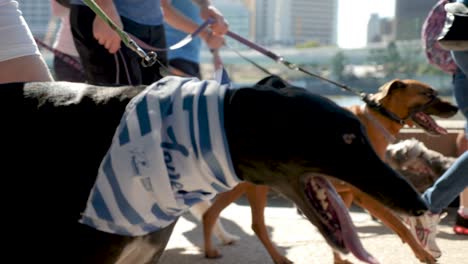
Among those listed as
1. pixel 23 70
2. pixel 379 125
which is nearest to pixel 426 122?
pixel 379 125

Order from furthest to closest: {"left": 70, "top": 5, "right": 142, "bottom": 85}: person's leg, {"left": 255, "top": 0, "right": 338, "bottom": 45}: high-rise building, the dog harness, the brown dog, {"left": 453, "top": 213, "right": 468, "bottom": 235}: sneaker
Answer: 1. {"left": 255, "top": 0, "right": 338, "bottom": 45}: high-rise building
2. {"left": 453, "top": 213, "right": 468, "bottom": 235}: sneaker
3. the brown dog
4. {"left": 70, "top": 5, "right": 142, "bottom": 85}: person's leg
5. the dog harness

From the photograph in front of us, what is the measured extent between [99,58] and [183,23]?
1.23 meters

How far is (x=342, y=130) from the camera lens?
1791mm

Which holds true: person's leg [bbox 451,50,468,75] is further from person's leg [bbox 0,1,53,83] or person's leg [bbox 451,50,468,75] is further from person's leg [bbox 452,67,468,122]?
person's leg [bbox 0,1,53,83]

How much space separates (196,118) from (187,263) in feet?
8.33

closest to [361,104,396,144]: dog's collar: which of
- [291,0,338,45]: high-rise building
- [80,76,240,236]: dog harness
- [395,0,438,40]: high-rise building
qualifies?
[80,76,240,236]: dog harness

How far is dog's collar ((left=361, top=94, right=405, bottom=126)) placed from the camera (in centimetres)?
486

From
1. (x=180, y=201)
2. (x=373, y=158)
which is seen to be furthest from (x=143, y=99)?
(x=373, y=158)

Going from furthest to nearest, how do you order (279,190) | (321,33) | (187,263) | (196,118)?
(321,33)
(187,263)
(279,190)
(196,118)

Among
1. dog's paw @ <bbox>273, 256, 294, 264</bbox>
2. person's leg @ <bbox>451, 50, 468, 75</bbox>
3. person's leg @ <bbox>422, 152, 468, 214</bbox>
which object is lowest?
dog's paw @ <bbox>273, 256, 294, 264</bbox>

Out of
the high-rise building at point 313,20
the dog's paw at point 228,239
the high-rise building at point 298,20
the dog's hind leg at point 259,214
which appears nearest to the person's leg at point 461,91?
the dog's hind leg at point 259,214

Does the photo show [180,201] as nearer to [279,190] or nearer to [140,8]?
[279,190]

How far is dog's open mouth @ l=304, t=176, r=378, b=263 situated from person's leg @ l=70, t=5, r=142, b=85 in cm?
158

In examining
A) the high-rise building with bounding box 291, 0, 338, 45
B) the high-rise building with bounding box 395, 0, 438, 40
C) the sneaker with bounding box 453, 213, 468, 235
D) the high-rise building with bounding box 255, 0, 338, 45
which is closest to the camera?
the sneaker with bounding box 453, 213, 468, 235
